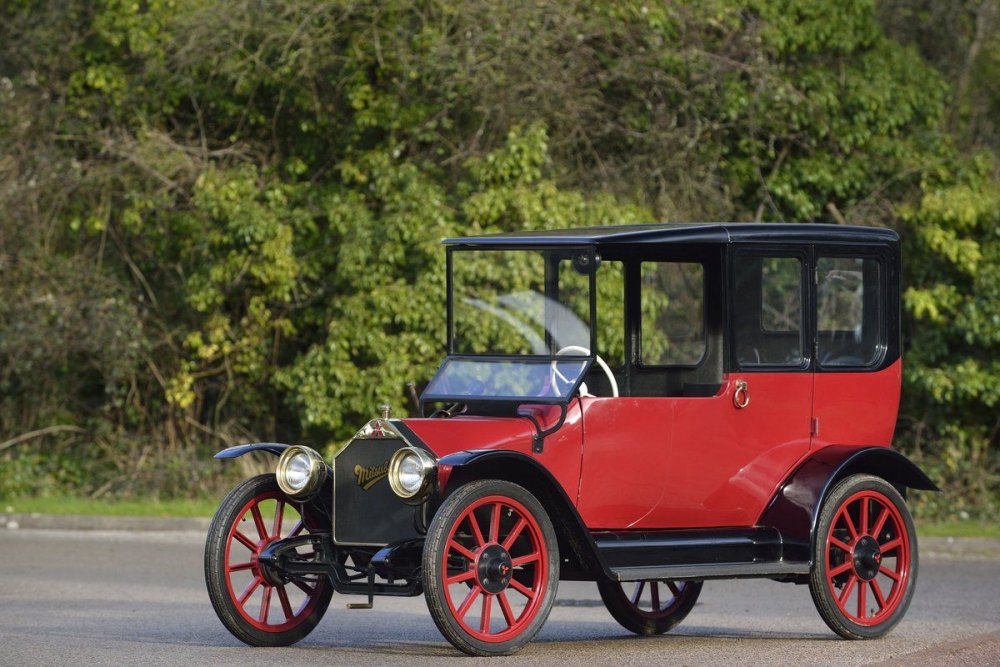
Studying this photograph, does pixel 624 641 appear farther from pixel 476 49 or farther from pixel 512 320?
pixel 476 49

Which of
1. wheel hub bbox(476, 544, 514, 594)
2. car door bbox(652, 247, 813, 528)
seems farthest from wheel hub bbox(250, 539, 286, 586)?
car door bbox(652, 247, 813, 528)

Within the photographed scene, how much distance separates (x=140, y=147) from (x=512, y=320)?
11.4 metres

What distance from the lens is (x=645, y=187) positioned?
1952cm

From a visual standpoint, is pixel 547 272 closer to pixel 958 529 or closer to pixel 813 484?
pixel 813 484

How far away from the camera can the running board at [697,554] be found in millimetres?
8141

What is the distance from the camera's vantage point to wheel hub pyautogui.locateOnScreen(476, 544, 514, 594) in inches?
298

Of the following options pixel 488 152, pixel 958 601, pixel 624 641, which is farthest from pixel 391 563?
pixel 488 152

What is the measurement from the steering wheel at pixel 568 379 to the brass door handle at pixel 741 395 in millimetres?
634

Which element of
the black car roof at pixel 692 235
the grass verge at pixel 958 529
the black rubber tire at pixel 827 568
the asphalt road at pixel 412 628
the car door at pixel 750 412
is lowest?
the grass verge at pixel 958 529

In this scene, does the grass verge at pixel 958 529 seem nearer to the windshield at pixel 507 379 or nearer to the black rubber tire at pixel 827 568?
the black rubber tire at pixel 827 568

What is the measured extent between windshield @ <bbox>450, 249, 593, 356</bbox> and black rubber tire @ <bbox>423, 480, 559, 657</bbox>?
1235 mm

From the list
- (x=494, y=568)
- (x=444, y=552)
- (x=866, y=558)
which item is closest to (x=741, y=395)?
(x=866, y=558)

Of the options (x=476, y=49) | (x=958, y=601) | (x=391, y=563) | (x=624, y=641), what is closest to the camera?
(x=391, y=563)

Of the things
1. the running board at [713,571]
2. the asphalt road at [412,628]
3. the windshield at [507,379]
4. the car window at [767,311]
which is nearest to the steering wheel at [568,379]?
the windshield at [507,379]
